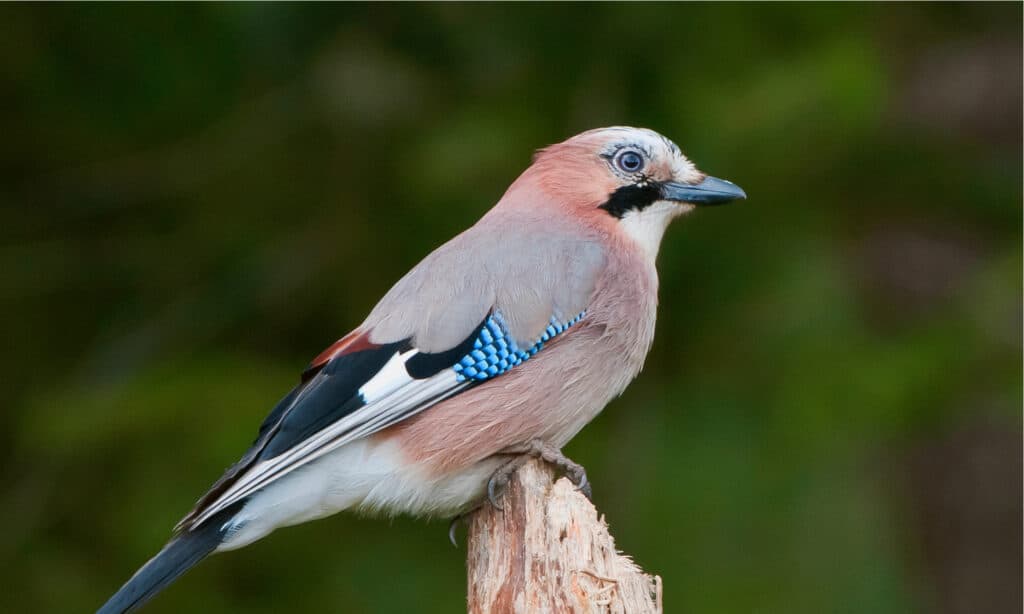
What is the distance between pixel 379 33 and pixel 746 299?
1921 millimetres

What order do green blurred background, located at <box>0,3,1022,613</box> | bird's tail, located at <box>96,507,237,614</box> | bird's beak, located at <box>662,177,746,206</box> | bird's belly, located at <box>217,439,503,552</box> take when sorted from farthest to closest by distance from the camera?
1. green blurred background, located at <box>0,3,1022,613</box>
2. bird's beak, located at <box>662,177,746,206</box>
3. bird's belly, located at <box>217,439,503,552</box>
4. bird's tail, located at <box>96,507,237,614</box>

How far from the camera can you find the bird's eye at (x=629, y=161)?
5160 millimetres

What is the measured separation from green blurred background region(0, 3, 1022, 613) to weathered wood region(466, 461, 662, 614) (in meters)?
2.05

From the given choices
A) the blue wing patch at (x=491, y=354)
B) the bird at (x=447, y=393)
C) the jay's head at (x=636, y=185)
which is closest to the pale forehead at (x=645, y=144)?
the jay's head at (x=636, y=185)

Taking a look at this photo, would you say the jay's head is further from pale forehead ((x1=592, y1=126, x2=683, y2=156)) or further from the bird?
the bird

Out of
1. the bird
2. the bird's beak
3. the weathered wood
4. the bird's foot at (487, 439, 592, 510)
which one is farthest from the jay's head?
the weathered wood

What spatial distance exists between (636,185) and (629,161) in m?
0.09

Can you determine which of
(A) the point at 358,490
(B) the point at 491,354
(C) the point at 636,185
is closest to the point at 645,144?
(C) the point at 636,185

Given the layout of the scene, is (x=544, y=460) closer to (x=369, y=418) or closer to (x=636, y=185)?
(x=369, y=418)

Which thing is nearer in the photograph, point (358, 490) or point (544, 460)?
point (358, 490)

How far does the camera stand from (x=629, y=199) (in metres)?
5.20

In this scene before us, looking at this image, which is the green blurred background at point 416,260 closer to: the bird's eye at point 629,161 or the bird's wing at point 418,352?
the bird's eye at point 629,161

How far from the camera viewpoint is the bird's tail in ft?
13.2

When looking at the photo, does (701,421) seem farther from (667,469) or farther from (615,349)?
(615,349)
